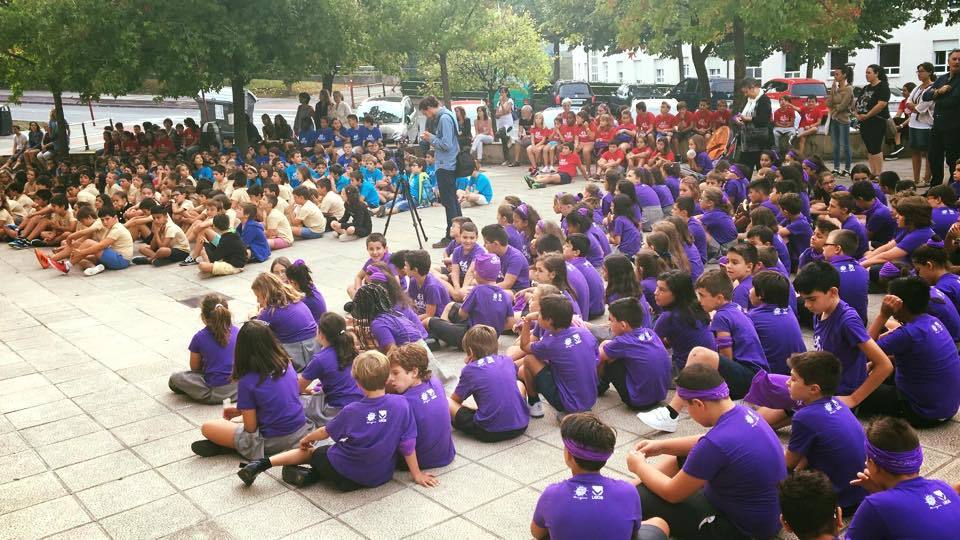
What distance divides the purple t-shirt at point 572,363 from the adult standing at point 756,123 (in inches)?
352

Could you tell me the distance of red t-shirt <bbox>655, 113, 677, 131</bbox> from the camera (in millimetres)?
19781

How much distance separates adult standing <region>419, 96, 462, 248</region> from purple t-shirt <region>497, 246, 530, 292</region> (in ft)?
13.0

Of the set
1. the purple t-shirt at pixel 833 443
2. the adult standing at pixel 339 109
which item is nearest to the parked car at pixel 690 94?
the adult standing at pixel 339 109

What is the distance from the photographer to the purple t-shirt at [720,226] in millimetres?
11133

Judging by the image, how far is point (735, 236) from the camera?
11.2m

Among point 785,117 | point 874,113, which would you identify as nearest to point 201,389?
point 874,113

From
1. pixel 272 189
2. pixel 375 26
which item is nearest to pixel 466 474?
pixel 272 189

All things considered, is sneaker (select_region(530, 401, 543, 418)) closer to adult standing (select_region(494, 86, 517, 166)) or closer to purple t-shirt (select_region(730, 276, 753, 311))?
purple t-shirt (select_region(730, 276, 753, 311))

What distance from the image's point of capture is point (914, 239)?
28.0ft

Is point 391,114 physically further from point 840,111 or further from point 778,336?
point 778,336

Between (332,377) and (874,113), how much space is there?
12.2 meters

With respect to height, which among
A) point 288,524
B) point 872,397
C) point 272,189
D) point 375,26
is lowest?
point 288,524

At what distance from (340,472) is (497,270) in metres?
3.50

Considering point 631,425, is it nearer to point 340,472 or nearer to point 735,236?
point 340,472
